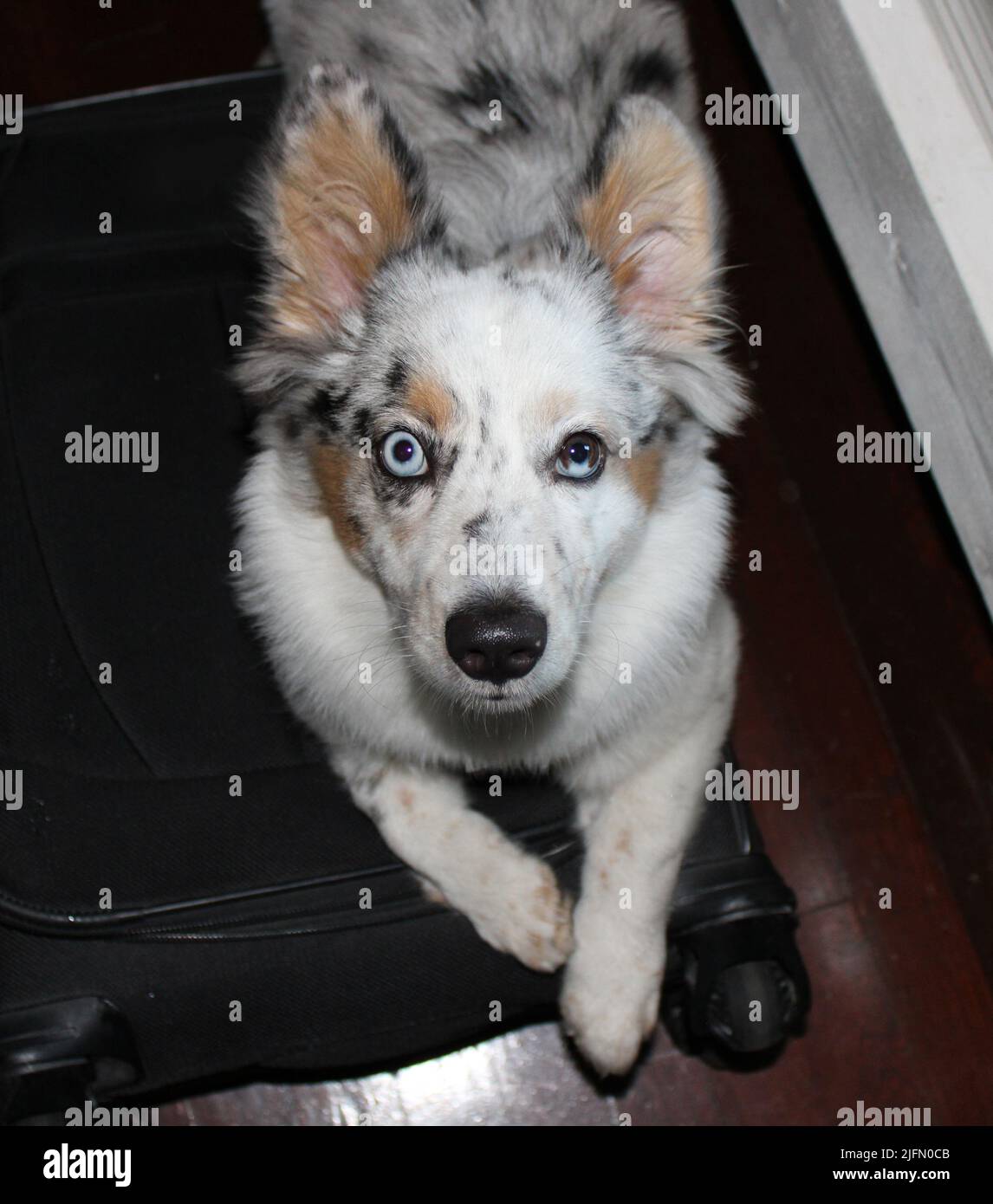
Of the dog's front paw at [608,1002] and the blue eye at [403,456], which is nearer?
the blue eye at [403,456]

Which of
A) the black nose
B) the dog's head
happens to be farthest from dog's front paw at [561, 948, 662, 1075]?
the black nose

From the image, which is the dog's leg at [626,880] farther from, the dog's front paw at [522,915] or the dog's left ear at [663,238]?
the dog's left ear at [663,238]

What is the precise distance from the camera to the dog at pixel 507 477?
175cm

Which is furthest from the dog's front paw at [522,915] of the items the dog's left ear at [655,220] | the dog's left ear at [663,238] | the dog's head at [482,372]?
the dog's left ear at [655,220]

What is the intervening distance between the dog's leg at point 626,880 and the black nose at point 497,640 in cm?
59

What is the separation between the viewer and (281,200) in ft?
6.09

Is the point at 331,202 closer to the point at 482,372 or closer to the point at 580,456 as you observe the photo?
the point at 482,372

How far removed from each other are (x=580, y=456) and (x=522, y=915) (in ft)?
2.68

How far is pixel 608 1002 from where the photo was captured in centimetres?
210

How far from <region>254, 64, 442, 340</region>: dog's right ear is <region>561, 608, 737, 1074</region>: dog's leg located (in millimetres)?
980

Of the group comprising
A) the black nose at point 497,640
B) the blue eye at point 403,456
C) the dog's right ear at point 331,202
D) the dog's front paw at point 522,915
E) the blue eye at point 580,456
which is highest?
the dog's right ear at point 331,202

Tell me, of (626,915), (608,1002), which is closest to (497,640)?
(626,915)

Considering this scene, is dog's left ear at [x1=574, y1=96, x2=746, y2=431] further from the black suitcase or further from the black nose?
the black suitcase
